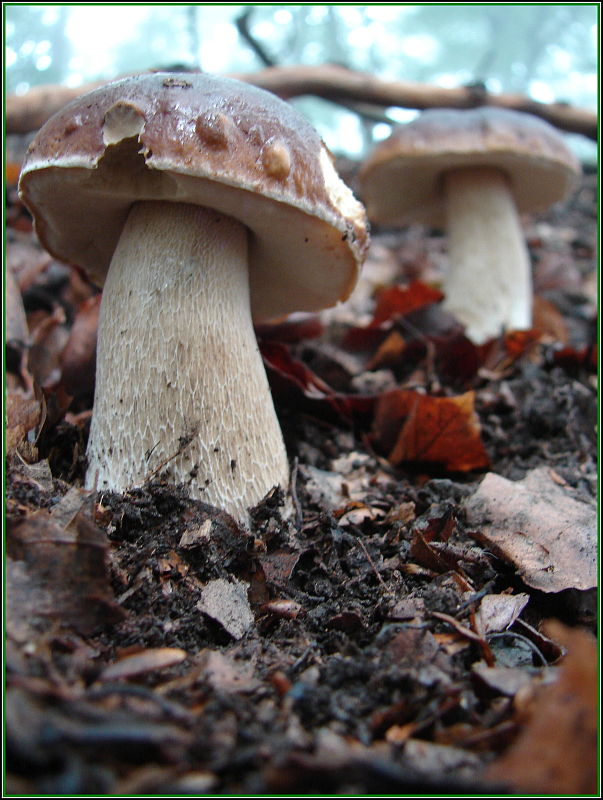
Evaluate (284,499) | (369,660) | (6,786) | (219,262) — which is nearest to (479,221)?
(219,262)

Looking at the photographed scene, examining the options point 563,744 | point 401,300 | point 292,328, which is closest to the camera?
point 563,744

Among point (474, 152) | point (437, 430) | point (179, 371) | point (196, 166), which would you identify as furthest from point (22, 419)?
point (474, 152)

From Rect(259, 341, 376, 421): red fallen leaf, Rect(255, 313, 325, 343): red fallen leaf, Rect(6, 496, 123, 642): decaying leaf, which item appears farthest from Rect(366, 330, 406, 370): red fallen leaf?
Rect(6, 496, 123, 642): decaying leaf

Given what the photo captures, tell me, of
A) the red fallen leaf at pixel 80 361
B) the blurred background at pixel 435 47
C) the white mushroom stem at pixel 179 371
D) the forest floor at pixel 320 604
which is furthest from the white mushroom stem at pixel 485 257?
the blurred background at pixel 435 47

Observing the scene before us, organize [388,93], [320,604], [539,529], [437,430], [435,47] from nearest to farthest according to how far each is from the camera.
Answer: [320,604] → [539,529] → [437,430] → [388,93] → [435,47]

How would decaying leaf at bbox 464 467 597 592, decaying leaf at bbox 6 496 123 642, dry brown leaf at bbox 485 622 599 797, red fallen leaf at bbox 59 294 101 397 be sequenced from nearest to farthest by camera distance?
dry brown leaf at bbox 485 622 599 797 → decaying leaf at bbox 6 496 123 642 → decaying leaf at bbox 464 467 597 592 → red fallen leaf at bbox 59 294 101 397

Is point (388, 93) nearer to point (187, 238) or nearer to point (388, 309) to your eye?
point (388, 309)

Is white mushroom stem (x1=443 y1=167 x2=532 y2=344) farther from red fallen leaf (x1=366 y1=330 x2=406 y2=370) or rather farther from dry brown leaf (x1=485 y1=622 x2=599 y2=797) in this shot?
dry brown leaf (x1=485 y1=622 x2=599 y2=797)
